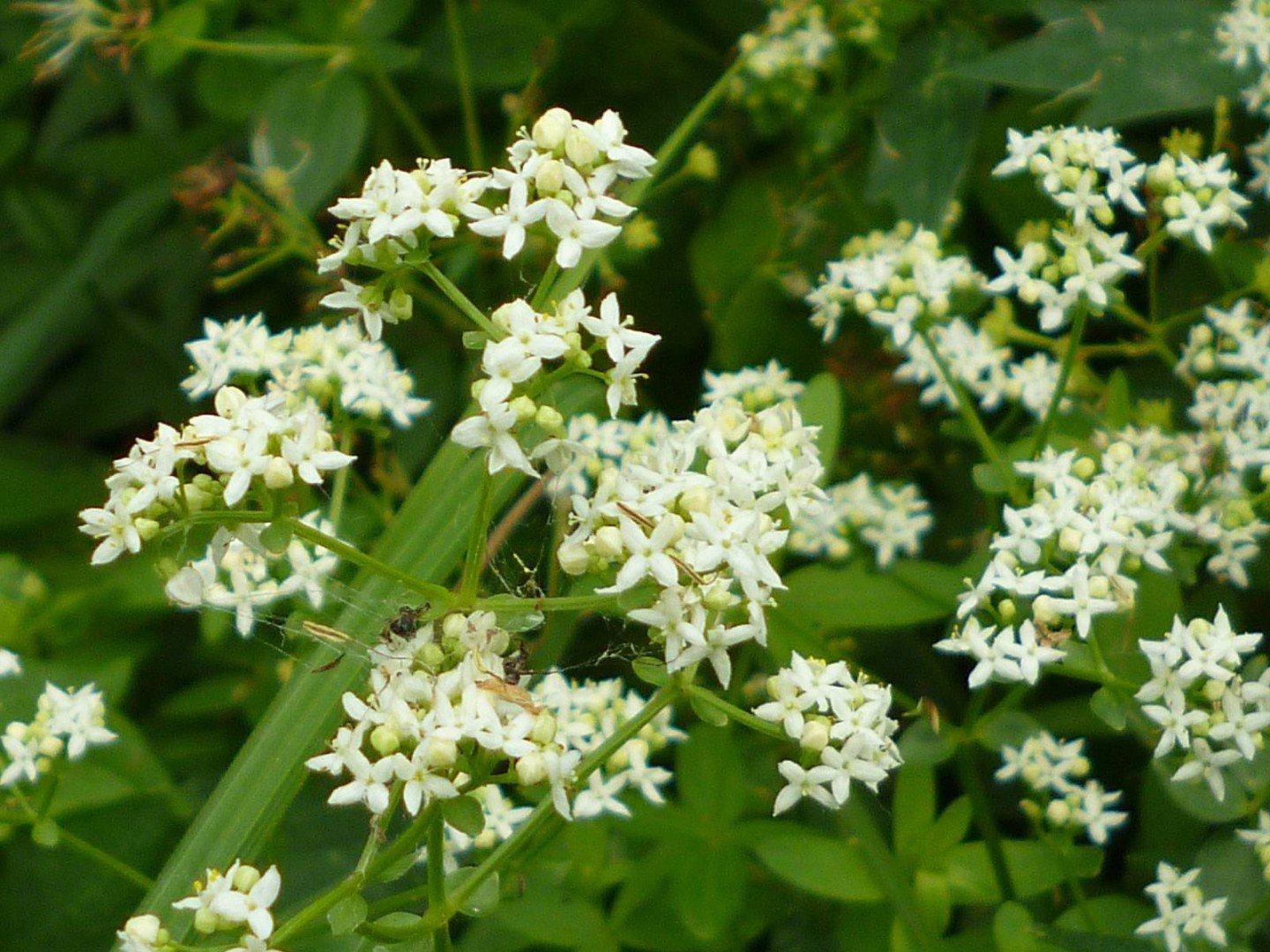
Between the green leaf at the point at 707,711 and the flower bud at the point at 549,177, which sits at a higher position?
the flower bud at the point at 549,177

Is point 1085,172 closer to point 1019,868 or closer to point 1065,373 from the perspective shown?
point 1065,373

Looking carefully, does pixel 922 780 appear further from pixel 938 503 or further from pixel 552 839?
pixel 938 503

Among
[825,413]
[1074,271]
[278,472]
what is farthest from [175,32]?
[1074,271]

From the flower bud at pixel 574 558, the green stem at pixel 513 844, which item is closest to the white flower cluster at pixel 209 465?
the flower bud at pixel 574 558

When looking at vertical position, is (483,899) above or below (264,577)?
below

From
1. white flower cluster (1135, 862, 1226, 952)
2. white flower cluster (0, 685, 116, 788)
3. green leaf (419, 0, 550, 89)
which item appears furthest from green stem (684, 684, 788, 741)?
green leaf (419, 0, 550, 89)

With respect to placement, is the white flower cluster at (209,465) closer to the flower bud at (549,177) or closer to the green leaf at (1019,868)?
the flower bud at (549,177)
